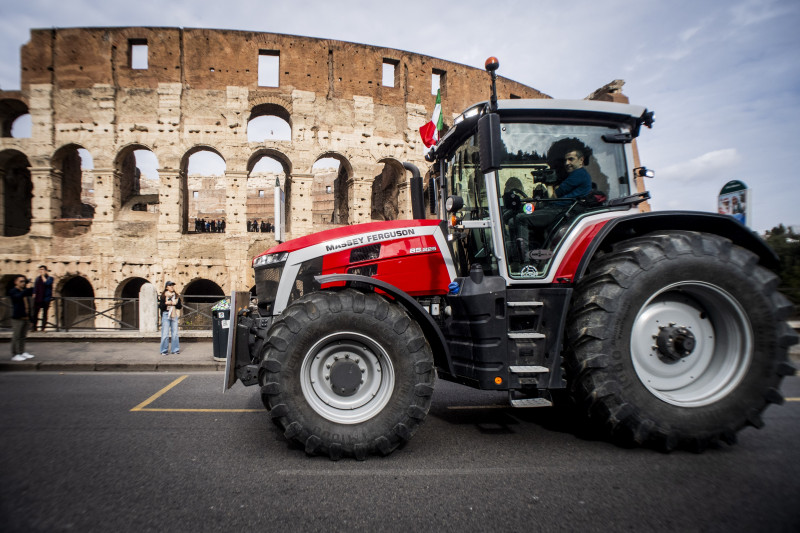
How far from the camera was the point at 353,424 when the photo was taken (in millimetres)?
3049

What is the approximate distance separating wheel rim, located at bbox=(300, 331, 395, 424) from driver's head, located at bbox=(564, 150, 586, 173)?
238cm

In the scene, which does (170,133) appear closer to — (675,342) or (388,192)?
(388,192)

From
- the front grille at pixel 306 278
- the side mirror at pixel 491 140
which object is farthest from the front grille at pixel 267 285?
the side mirror at pixel 491 140

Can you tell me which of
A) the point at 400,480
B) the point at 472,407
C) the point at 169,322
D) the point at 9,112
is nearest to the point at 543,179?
the point at 472,407

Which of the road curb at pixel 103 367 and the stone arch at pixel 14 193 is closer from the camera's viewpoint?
the road curb at pixel 103 367

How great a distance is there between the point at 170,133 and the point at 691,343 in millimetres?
21374

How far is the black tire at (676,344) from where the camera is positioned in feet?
9.80

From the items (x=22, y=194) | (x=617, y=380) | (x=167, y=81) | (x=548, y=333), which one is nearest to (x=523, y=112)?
(x=548, y=333)

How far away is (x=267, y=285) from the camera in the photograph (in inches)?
152

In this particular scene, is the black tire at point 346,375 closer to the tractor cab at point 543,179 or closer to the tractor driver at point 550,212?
the tractor cab at point 543,179

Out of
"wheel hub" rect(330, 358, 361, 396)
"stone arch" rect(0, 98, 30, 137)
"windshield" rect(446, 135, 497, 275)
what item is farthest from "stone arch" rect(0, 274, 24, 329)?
"windshield" rect(446, 135, 497, 275)

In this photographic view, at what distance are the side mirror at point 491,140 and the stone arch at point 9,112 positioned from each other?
83.9ft

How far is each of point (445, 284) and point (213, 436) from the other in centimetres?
261

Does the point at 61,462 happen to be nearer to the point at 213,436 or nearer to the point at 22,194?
the point at 213,436
